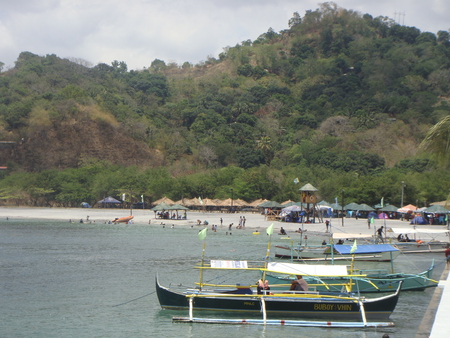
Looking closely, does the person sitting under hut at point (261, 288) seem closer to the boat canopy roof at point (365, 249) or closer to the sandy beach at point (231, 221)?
the boat canopy roof at point (365, 249)

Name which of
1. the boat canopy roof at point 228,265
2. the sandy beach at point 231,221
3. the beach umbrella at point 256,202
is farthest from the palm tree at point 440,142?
the beach umbrella at point 256,202

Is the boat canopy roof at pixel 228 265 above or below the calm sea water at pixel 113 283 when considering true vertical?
above

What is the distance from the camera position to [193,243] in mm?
46375

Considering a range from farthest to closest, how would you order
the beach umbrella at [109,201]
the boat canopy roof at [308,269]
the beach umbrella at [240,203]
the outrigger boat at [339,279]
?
1. the beach umbrella at [109,201]
2. the beach umbrella at [240,203]
3. the outrigger boat at [339,279]
4. the boat canopy roof at [308,269]

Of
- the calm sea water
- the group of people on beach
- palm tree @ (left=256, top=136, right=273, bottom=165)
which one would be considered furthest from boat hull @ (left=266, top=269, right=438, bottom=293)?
palm tree @ (left=256, top=136, right=273, bottom=165)

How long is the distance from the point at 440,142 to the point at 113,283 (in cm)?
1923

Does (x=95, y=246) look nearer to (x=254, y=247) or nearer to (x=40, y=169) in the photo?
(x=254, y=247)

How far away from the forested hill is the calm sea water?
177ft

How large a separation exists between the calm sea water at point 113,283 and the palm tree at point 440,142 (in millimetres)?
7210

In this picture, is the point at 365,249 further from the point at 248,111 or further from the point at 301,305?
the point at 248,111

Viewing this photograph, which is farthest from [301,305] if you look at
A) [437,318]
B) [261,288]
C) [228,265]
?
[437,318]

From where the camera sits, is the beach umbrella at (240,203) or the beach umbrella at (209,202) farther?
the beach umbrella at (209,202)

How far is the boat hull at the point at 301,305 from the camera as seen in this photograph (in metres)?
18.6

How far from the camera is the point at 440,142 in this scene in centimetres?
1423
